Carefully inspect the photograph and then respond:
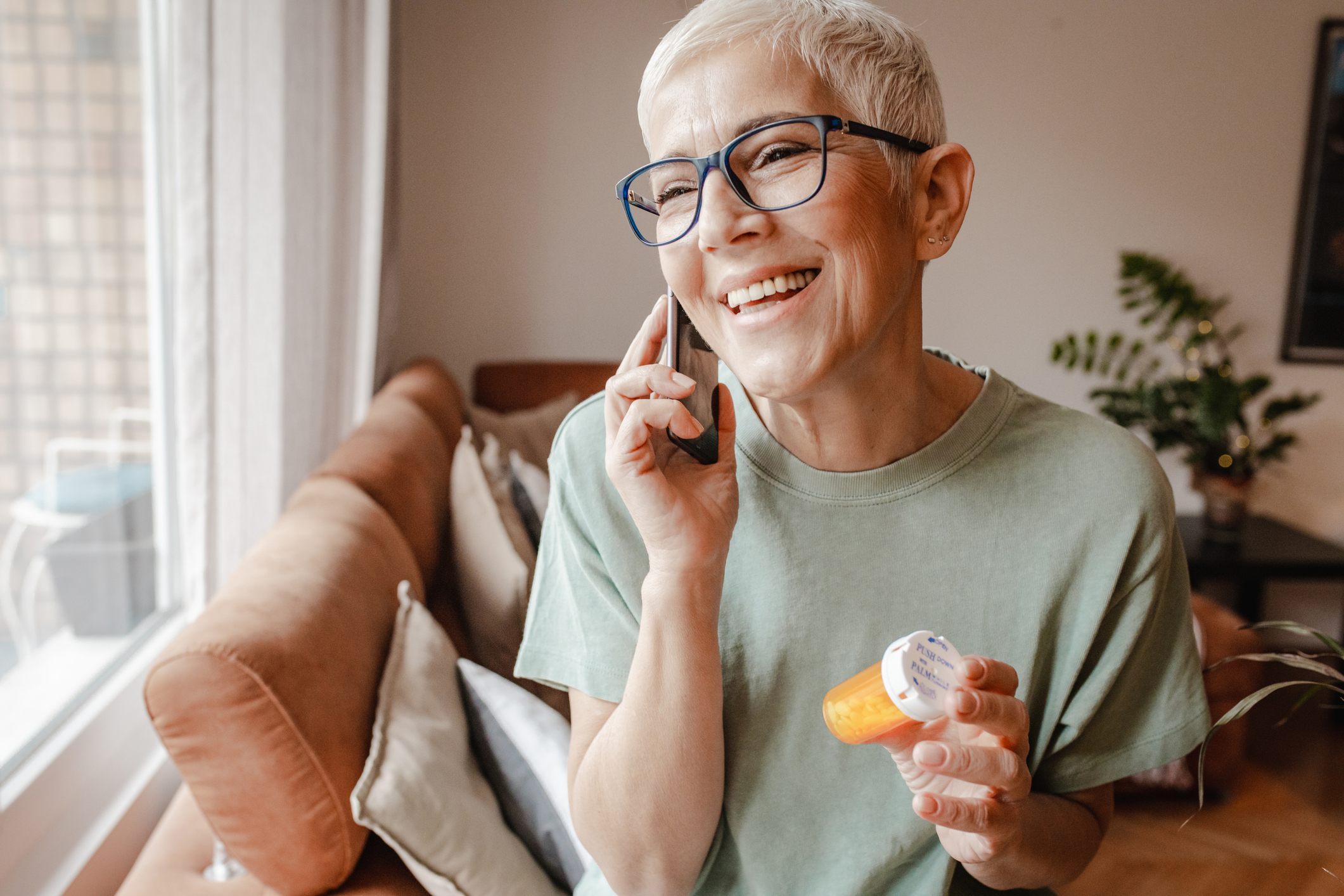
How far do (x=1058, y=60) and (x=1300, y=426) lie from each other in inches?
69.6

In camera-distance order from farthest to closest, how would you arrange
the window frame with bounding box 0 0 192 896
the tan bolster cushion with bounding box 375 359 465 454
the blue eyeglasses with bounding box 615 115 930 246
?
1. the tan bolster cushion with bounding box 375 359 465 454
2. the window frame with bounding box 0 0 192 896
3. the blue eyeglasses with bounding box 615 115 930 246

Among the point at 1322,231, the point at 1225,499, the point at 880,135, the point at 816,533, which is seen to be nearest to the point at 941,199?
the point at 880,135

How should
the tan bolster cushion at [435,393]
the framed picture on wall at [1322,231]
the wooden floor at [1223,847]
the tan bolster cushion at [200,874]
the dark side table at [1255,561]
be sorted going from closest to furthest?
the tan bolster cushion at [200,874] < the wooden floor at [1223,847] < the tan bolster cushion at [435,393] < the dark side table at [1255,561] < the framed picture on wall at [1322,231]

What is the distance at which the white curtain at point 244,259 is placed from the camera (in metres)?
1.38

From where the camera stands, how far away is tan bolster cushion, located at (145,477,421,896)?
817 mm

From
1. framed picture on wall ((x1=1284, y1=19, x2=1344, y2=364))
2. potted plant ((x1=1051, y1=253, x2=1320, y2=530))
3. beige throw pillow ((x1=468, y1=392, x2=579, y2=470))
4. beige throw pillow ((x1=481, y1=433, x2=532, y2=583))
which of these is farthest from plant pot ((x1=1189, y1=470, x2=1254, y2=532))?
beige throw pillow ((x1=481, y1=433, x2=532, y2=583))

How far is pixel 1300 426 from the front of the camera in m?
3.59

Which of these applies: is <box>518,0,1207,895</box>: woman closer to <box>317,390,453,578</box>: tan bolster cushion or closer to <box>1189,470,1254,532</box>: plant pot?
<box>317,390,453,578</box>: tan bolster cushion

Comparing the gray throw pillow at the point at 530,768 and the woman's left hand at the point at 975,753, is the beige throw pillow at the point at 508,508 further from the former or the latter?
the woman's left hand at the point at 975,753

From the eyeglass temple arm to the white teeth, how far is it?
12 centimetres

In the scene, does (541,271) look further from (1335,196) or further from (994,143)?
(1335,196)

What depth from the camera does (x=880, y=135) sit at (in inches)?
29.1

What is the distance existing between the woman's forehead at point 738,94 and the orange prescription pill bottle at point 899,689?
0.42m

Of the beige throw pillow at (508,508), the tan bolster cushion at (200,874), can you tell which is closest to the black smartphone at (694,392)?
Answer: the tan bolster cushion at (200,874)
